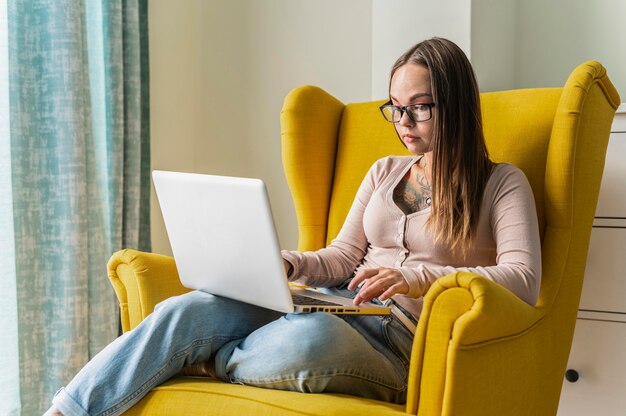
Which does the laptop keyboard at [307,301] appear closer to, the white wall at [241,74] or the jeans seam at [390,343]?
the jeans seam at [390,343]

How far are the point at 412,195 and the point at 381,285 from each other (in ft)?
1.19

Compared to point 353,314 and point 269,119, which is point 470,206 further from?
point 269,119

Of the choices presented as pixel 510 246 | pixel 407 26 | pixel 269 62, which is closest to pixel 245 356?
pixel 510 246

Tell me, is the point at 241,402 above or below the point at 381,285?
below

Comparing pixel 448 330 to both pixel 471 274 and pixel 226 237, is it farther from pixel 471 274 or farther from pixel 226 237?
pixel 226 237

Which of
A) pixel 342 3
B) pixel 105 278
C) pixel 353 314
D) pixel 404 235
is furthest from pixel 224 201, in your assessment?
pixel 342 3

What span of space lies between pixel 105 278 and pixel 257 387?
1.20m

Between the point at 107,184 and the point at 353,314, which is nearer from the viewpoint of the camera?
the point at 353,314

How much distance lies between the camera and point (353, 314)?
1.30 metres

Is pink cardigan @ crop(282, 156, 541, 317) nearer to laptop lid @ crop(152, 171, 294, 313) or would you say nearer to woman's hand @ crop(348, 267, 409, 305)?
woman's hand @ crop(348, 267, 409, 305)

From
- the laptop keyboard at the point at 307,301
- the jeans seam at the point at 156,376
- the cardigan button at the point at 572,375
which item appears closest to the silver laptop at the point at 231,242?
the laptop keyboard at the point at 307,301

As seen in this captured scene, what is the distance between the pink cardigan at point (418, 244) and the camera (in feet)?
4.37

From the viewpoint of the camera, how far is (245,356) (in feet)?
4.19

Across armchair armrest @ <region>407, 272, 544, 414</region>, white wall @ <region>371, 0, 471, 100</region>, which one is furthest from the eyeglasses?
white wall @ <region>371, 0, 471, 100</region>
